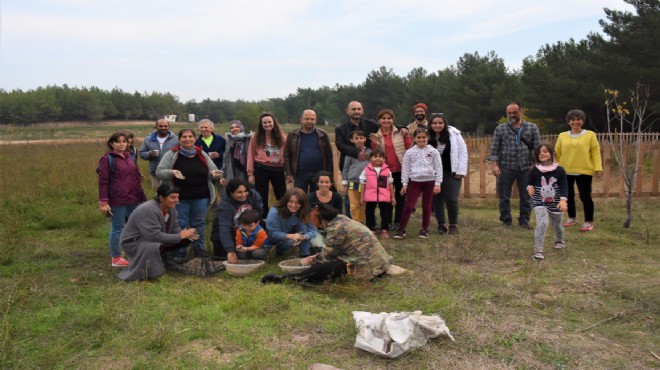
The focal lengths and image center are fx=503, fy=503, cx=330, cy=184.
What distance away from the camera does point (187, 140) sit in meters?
5.60

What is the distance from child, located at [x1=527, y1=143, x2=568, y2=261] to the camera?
538 cm

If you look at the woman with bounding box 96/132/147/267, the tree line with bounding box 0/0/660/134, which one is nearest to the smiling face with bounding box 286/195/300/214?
the woman with bounding box 96/132/147/267

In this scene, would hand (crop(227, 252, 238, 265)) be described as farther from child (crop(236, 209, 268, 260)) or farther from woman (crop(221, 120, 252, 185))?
woman (crop(221, 120, 252, 185))

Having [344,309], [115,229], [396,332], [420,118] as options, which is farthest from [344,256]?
[420,118]

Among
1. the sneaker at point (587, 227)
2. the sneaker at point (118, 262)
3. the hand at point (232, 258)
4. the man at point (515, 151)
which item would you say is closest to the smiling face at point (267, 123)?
the hand at point (232, 258)

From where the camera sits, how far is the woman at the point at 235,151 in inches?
267

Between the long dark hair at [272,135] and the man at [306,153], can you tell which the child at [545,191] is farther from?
the long dark hair at [272,135]

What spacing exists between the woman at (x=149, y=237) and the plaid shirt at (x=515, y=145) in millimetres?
4325

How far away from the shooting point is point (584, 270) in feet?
16.3

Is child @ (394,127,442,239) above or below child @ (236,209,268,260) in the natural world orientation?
above

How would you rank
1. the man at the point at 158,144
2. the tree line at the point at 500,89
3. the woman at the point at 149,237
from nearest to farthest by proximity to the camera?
the woman at the point at 149,237, the man at the point at 158,144, the tree line at the point at 500,89

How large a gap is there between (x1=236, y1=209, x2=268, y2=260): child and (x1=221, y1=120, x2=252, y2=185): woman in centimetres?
148

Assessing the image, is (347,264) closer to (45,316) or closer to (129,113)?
(45,316)

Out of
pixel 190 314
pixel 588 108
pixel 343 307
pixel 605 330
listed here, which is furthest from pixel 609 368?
pixel 588 108
